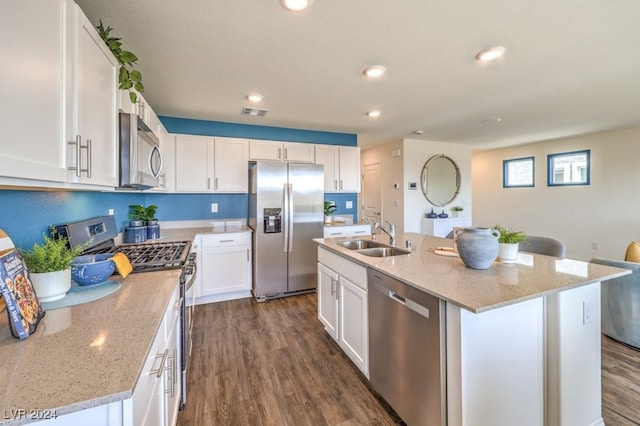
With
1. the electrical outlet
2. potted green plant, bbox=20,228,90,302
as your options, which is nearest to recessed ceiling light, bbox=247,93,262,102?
potted green plant, bbox=20,228,90,302

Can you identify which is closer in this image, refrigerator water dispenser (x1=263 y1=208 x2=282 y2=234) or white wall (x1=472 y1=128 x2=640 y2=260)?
refrigerator water dispenser (x1=263 y1=208 x2=282 y2=234)

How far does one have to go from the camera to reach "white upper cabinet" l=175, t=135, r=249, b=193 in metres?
3.59

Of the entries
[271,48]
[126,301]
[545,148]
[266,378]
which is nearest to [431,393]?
[266,378]

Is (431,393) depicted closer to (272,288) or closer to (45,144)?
(45,144)

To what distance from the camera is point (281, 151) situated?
404 centimetres

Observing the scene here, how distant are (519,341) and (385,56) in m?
2.06

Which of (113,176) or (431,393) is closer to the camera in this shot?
(431,393)

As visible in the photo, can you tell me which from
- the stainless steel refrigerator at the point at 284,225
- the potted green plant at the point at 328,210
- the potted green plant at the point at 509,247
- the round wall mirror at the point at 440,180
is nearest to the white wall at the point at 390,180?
the round wall mirror at the point at 440,180

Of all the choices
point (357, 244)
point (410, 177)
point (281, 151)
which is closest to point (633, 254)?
point (357, 244)

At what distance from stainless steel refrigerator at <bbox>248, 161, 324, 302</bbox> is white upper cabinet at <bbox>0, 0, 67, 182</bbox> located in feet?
8.13

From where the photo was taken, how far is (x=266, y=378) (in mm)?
2045

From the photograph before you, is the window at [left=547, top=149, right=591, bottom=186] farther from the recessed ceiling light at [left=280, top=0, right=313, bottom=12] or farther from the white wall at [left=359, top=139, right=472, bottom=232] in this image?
the recessed ceiling light at [left=280, top=0, right=313, bottom=12]

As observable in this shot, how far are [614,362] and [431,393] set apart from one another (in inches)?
76.3

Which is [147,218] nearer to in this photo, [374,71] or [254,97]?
[254,97]
